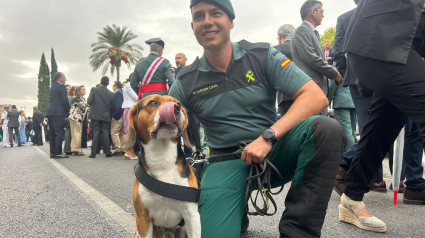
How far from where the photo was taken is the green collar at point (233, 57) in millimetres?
2375

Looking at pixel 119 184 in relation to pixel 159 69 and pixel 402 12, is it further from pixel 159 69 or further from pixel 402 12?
pixel 402 12

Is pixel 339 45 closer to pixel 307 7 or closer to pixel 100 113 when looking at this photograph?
pixel 307 7

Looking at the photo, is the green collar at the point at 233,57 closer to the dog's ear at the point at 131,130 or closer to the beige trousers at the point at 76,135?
the dog's ear at the point at 131,130

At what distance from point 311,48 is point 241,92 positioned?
1.93 m

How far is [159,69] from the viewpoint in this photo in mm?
5910

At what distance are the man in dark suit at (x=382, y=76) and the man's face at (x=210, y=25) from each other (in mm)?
986

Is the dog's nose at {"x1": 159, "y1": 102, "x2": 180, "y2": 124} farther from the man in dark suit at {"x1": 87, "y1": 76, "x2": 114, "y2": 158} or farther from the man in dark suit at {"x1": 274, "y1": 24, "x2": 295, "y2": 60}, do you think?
the man in dark suit at {"x1": 87, "y1": 76, "x2": 114, "y2": 158}

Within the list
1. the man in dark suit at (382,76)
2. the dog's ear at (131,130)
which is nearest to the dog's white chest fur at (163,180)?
the dog's ear at (131,130)

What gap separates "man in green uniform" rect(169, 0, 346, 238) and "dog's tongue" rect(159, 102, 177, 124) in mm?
462

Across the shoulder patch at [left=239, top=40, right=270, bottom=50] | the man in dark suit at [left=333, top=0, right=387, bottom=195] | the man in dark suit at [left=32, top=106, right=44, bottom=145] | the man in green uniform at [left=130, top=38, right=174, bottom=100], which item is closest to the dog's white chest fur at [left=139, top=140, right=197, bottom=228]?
the shoulder patch at [left=239, top=40, right=270, bottom=50]

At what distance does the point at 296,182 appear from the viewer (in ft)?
6.19

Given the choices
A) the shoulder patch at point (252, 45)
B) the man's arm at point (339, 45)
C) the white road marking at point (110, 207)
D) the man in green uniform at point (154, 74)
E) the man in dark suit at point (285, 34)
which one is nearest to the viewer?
the shoulder patch at point (252, 45)

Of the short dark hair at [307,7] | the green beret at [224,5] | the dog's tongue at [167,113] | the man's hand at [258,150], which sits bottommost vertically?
the man's hand at [258,150]

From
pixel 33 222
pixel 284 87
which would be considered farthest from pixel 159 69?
pixel 284 87
